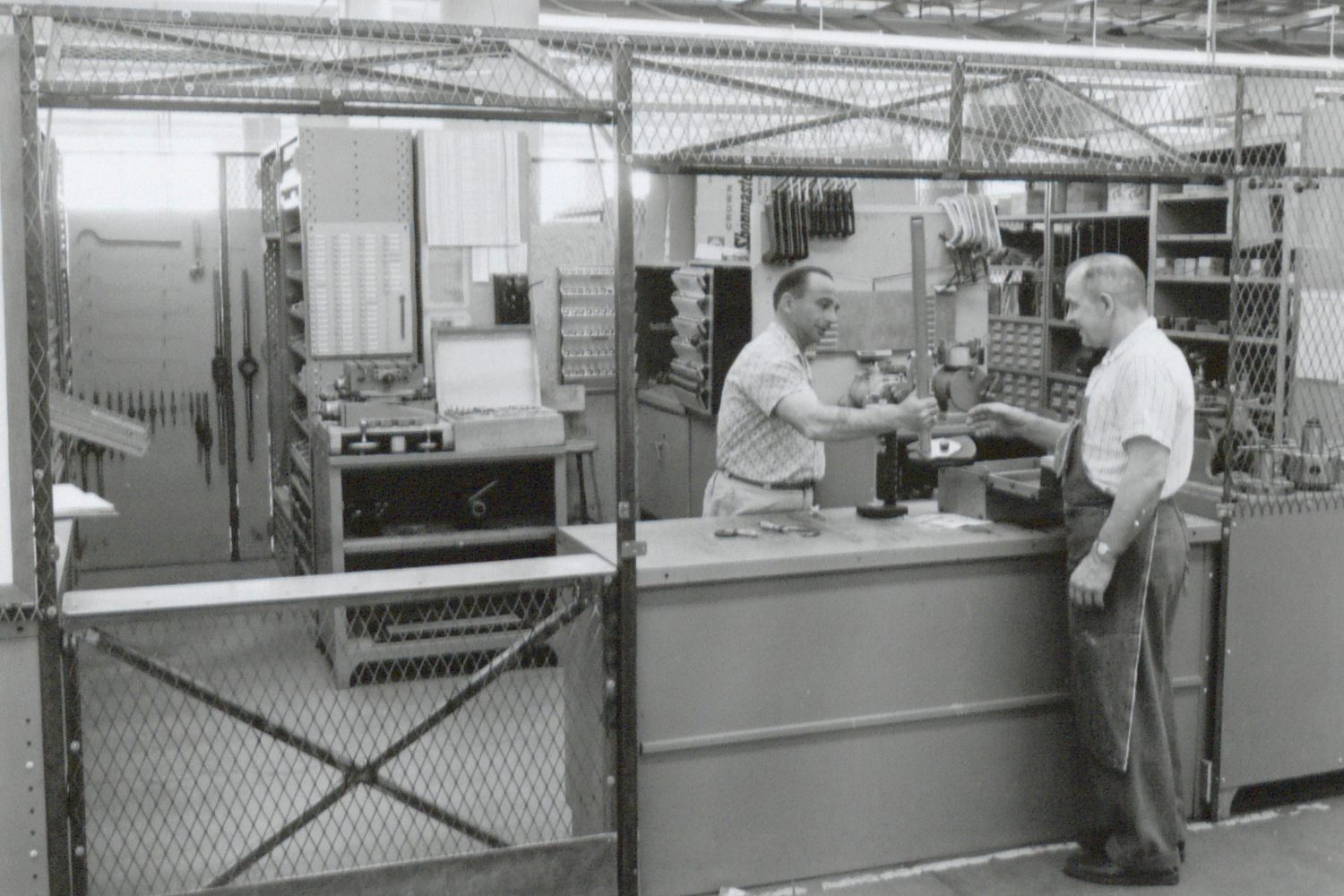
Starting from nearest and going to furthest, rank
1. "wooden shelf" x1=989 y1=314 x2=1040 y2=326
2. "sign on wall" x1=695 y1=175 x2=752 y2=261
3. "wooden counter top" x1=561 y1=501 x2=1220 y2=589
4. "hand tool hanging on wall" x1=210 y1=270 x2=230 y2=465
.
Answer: "wooden counter top" x1=561 y1=501 x2=1220 y2=589 → "sign on wall" x1=695 y1=175 x2=752 y2=261 → "hand tool hanging on wall" x1=210 y1=270 x2=230 y2=465 → "wooden shelf" x1=989 y1=314 x2=1040 y2=326

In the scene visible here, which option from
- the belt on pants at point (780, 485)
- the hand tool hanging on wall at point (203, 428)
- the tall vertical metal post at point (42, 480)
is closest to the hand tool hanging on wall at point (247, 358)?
the hand tool hanging on wall at point (203, 428)

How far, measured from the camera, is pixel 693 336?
6.94m

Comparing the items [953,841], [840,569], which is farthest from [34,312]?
[953,841]

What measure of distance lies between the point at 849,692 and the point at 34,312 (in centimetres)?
210

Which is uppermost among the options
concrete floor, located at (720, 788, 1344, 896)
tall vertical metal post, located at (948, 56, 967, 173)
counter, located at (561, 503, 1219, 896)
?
tall vertical metal post, located at (948, 56, 967, 173)

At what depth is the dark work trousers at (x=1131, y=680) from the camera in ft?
10.9

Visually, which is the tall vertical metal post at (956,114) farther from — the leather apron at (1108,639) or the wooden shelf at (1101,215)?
the wooden shelf at (1101,215)

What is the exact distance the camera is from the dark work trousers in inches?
131

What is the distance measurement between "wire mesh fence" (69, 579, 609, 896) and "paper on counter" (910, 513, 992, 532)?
3.39 feet

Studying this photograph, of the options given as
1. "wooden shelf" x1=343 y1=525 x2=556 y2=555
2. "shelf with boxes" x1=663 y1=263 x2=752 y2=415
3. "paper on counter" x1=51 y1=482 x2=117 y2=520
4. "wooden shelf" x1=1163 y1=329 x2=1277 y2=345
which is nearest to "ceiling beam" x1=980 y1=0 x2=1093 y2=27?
"wooden shelf" x1=1163 y1=329 x2=1277 y2=345

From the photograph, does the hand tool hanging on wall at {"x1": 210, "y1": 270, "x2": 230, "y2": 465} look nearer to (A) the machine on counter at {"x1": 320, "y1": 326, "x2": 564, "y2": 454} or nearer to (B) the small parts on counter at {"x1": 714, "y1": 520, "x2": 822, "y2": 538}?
(A) the machine on counter at {"x1": 320, "y1": 326, "x2": 564, "y2": 454}

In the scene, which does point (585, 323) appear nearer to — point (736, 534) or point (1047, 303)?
point (1047, 303)

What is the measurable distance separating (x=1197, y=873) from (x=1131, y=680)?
637mm

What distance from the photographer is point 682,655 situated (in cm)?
329
